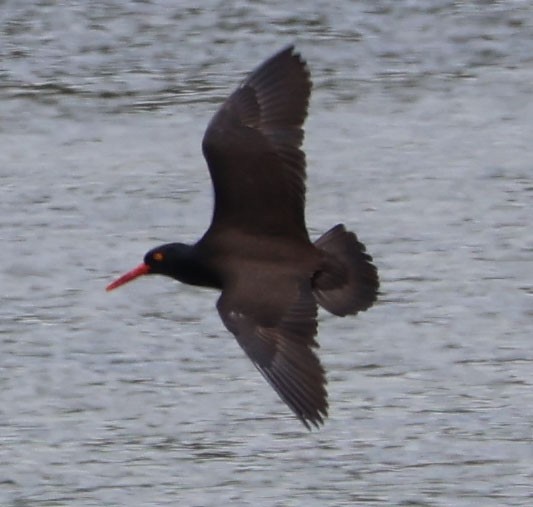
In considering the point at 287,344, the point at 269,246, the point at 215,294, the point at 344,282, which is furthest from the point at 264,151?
the point at 215,294

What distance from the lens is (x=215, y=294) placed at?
1204 centimetres

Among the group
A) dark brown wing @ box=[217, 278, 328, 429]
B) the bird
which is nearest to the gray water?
the bird

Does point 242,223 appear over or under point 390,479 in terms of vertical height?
over

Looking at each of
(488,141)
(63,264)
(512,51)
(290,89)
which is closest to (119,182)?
(63,264)

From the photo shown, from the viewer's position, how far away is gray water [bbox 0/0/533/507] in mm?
10258

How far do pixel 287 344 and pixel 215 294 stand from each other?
163 inches

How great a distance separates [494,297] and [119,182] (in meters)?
2.73

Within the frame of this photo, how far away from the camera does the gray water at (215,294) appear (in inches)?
404

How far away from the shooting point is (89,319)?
38.9 feet

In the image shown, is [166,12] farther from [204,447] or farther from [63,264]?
[204,447]

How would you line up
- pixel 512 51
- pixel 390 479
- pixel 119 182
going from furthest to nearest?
pixel 512 51 → pixel 119 182 → pixel 390 479

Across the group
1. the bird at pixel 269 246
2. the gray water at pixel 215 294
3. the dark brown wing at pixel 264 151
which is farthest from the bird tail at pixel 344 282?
the gray water at pixel 215 294

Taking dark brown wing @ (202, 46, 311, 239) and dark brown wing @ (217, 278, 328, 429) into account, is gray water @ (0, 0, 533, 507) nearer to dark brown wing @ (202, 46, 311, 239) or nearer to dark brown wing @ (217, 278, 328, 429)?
dark brown wing @ (202, 46, 311, 239)

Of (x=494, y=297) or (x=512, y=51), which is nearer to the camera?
(x=494, y=297)
